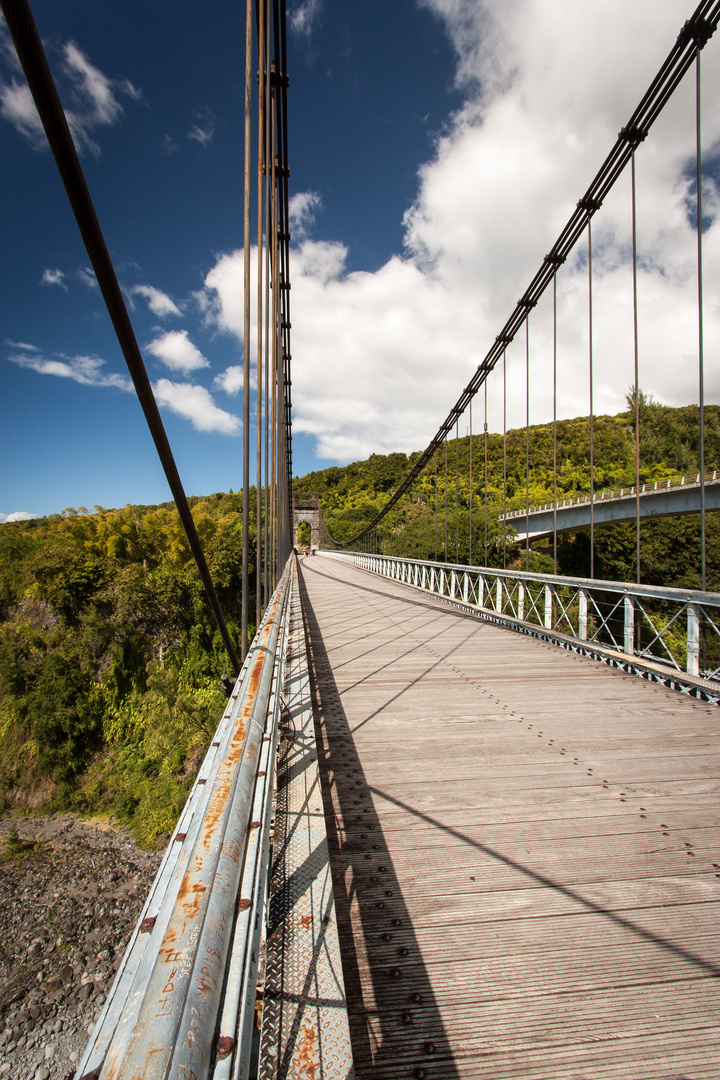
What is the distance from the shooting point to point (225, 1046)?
478 millimetres

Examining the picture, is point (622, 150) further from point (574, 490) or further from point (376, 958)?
point (574, 490)

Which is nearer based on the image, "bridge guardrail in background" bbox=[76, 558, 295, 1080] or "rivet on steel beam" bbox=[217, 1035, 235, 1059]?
"bridge guardrail in background" bbox=[76, 558, 295, 1080]

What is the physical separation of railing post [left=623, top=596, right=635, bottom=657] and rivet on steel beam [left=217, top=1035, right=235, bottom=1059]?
4.17 meters

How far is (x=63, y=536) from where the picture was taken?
23.3 m

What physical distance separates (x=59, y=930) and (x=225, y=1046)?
44.4 ft

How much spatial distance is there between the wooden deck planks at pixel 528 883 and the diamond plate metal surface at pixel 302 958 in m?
0.16

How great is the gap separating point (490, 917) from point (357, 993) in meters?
0.48

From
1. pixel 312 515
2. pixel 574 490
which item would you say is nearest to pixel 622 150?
pixel 574 490

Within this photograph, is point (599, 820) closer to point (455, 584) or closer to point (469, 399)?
point (455, 584)

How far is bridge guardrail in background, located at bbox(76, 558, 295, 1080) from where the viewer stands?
1.15ft

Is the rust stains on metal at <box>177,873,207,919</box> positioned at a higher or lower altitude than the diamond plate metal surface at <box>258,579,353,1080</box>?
A: higher

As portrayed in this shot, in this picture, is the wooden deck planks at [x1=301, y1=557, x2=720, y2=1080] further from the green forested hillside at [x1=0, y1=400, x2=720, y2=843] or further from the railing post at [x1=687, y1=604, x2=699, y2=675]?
the green forested hillside at [x1=0, y1=400, x2=720, y2=843]

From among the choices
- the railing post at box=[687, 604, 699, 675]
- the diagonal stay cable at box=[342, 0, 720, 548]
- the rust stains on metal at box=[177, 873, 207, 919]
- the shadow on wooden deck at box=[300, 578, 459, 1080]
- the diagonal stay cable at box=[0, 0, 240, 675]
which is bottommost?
the shadow on wooden deck at box=[300, 578, 459, 1080]

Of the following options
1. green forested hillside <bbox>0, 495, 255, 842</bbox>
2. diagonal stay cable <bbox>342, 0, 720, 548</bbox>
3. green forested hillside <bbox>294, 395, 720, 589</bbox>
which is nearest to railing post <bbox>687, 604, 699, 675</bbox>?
diagonal stay cable <bbox>342, 0, 720, 548</bbox>
